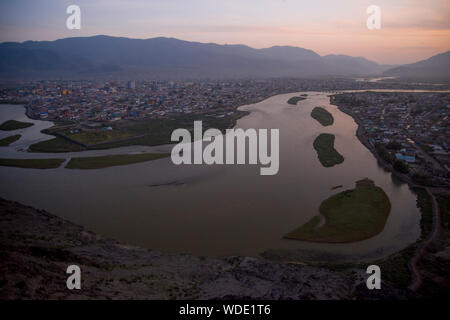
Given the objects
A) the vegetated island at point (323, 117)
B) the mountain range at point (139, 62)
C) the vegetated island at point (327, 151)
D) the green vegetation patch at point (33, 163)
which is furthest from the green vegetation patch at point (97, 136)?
the mountain range at point (139, 62)

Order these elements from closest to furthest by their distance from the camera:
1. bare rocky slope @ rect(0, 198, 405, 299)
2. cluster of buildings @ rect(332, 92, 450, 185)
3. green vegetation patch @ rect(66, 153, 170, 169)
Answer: bare rocky slope @ rect(0, 198, 405, 299), cluster of buildings @ rect(332, 92, 450, 185), green vegetation patch @ rect(66, 153, 170, 169)

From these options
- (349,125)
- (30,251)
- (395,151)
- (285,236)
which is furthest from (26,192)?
(349,125)

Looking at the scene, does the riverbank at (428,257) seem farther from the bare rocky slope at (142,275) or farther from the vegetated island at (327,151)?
the vegetated island at (327,151)

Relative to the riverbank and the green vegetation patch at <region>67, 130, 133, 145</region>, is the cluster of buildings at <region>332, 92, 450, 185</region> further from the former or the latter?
the green vegetation patch at <region>67, 130, 133, 145</region>

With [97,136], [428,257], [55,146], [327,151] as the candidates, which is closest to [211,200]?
[428,257]

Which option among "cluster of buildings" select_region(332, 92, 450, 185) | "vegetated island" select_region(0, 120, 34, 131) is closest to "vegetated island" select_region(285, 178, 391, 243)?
"cluster of buildings" select_region(332, 92, 450, 185)

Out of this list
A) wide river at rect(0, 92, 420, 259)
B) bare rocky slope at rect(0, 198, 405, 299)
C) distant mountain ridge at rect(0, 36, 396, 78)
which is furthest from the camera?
distant mountain ridge at rect(0, 36, 396, 78)

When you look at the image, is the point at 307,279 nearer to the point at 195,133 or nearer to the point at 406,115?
the point at 195,133

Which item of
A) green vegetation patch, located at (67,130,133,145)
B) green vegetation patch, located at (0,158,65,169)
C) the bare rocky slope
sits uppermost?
green vegetation patch, located at (67,130,133,145)
